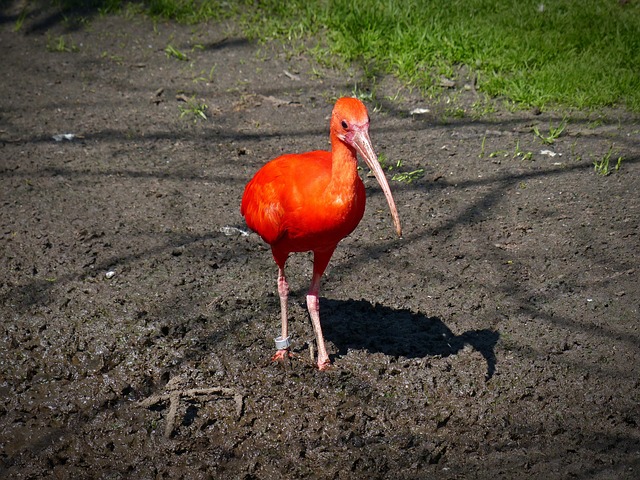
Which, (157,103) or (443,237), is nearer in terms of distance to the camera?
(443,237)

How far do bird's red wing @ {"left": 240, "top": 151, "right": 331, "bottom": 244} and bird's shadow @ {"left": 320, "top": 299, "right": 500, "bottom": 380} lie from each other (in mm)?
748

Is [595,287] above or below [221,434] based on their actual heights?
above

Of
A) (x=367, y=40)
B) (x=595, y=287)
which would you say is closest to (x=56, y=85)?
(x=367, y=40)

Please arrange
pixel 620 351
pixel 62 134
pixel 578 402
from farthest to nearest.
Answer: pixel 62 134 < pixel 620 351 < pixel 578 402

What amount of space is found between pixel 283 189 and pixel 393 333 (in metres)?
1.04

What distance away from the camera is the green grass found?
6.35 meters

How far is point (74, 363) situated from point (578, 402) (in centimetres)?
241

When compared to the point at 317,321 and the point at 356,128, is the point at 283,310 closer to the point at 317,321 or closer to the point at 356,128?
the point at 317,321

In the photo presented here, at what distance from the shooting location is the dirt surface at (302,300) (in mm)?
3469

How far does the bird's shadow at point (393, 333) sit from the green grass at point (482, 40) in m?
2.76

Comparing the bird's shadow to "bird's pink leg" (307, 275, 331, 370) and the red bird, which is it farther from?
the red bird

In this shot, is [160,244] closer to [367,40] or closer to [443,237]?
[443,237]

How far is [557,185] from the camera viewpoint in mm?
5230

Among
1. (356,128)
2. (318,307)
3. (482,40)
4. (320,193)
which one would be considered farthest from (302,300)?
(482,40)
